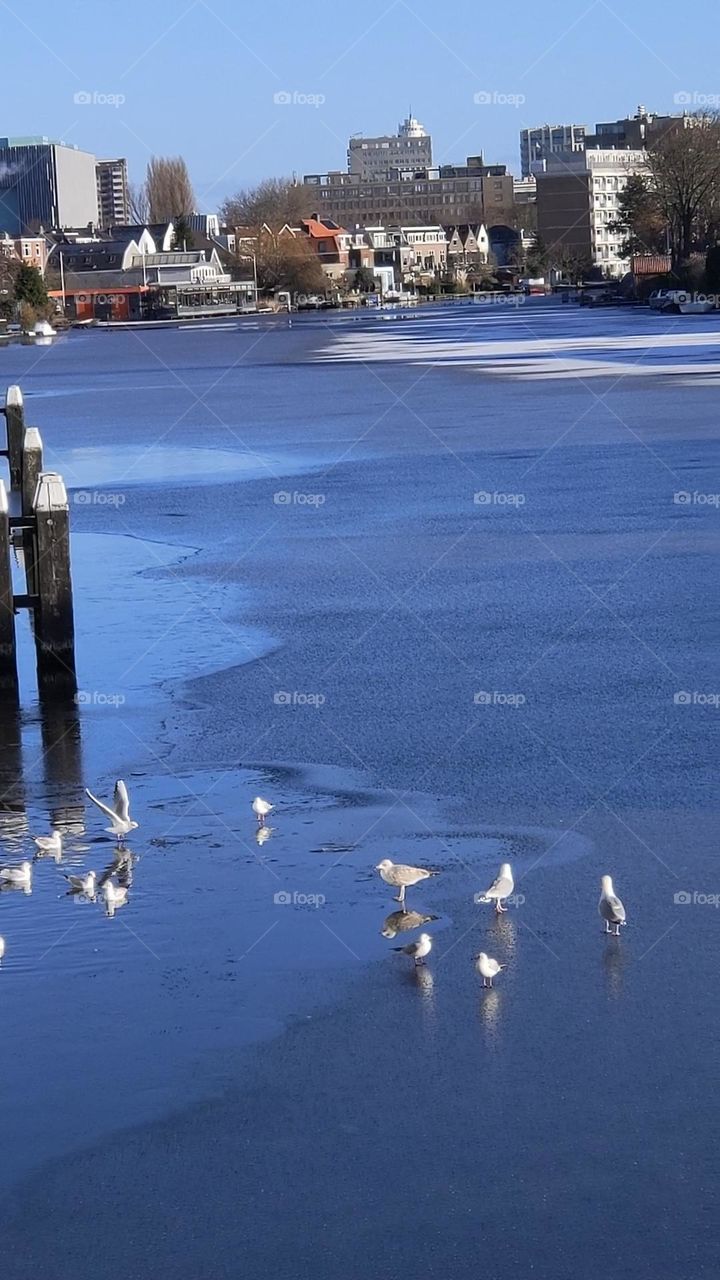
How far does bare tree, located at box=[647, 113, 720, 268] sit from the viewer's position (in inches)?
4587

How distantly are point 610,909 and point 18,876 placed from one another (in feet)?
7.93

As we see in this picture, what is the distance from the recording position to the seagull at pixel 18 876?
7.67 meters

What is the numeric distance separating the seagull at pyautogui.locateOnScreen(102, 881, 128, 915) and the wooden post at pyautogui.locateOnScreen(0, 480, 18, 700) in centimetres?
400

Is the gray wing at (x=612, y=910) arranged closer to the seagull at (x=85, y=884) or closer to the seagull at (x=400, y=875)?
the seagull at (x=400, y=875)

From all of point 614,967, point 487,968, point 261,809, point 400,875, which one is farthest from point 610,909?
point 261,809

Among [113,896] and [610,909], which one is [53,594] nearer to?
[113,896]

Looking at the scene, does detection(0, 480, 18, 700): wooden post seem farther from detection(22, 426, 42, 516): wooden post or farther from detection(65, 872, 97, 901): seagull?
detection(22, 426, 42, 516): wooden post

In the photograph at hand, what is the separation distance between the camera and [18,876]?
7.69m

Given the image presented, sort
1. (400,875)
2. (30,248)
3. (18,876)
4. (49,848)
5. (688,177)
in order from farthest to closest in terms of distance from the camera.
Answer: (30,248) → (688,177) → (49,848) → (18,876) → (400,875)

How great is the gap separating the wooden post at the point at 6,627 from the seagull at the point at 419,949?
17.0 ft

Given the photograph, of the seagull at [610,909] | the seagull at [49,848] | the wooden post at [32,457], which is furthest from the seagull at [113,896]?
the wooden post at [32,457]

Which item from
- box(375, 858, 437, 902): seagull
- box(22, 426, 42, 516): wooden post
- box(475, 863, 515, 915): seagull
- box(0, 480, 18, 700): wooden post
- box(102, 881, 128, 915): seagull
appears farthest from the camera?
box(22, 426, 42, 516): wooden post

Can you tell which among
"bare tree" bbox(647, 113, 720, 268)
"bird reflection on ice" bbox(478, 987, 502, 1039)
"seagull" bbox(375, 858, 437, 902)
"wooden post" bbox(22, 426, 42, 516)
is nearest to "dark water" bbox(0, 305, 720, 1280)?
"bird reflection on ice" bbox(478, 987, 502, 1039)

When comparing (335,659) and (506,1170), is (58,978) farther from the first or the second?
(335,659)
